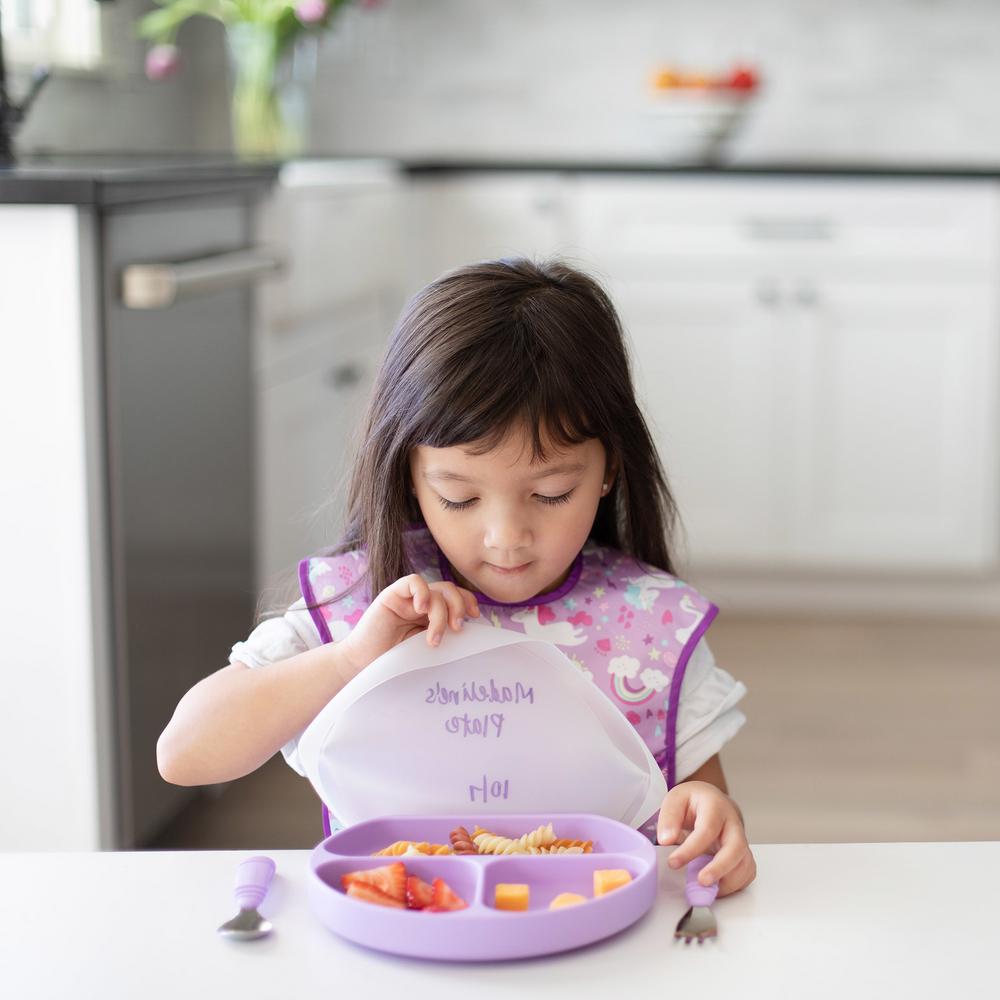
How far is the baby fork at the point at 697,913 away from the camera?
0.64 metres

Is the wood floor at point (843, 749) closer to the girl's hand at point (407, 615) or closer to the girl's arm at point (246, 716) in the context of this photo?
the girl's arm at point (246, 716)

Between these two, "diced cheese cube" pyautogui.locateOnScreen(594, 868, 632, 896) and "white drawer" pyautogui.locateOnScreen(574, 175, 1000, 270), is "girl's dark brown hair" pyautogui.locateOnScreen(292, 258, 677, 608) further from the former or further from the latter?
"white drawer" pyautogui.locateOnScreen(574, 175, 1000, 270)

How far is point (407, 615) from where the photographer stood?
35.2 inches

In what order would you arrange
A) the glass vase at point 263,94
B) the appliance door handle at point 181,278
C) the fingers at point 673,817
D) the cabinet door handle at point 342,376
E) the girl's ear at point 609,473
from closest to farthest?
the fingers at point 673,817, the girl's ear at point 609,473, the appliance door handle at point 181,278, the cabinet door handle at point 342,376, the glass vase at point 263,94

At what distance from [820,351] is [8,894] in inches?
114

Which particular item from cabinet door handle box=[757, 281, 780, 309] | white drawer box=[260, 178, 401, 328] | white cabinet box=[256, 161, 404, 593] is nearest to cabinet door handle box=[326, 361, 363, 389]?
white cabinet box=[256, 161, 404, 593]

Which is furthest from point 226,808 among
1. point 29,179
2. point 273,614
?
point 273,614

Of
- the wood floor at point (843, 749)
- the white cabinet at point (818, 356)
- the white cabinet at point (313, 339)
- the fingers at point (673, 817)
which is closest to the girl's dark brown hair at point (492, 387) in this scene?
the fingers at point (673, 817)

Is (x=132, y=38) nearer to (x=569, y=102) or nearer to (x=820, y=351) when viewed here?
(x=569, y=102)

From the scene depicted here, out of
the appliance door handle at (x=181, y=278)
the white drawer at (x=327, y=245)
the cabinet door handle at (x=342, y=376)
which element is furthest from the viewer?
the cabinet door handle at (x=342, y=376)

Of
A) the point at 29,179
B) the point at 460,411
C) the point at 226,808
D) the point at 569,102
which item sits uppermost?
the point at 569,102

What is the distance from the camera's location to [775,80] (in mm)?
3879

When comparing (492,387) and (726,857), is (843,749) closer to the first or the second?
(492,387)

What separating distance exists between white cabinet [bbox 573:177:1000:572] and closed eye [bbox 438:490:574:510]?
2341mm
